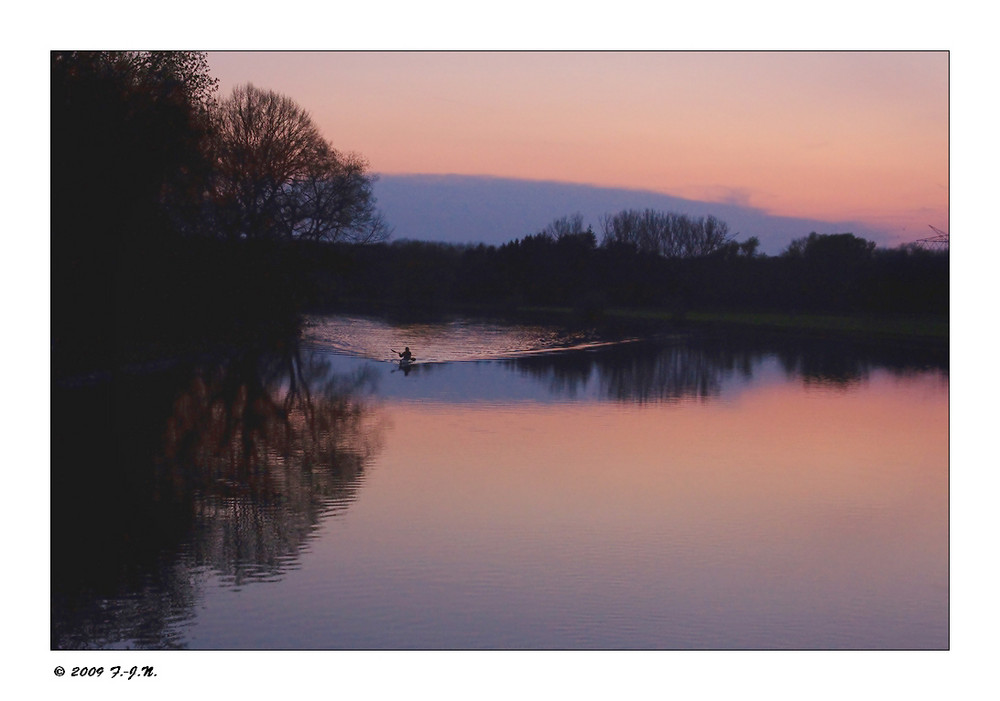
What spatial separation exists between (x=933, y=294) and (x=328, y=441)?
68.6ft

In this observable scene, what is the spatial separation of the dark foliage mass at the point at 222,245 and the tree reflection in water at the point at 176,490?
2.79 m

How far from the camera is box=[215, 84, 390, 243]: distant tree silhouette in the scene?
38.8 meters

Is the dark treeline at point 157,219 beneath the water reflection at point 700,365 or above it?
above

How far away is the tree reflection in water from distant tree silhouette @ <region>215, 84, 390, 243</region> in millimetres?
19742

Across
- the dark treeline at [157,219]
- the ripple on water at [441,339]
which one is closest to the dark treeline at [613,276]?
the ripple on water at [441,339]

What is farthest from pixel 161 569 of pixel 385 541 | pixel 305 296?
pixel 305 296

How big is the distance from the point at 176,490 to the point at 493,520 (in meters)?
3.34

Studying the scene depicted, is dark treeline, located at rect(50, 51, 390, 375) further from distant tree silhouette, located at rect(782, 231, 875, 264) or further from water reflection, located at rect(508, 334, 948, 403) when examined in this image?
distant tree silhouette, located at rect(782, 231, 875, 264)

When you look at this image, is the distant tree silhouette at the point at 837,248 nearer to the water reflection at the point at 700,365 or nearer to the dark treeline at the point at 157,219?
the water reflection at the point at 700,365

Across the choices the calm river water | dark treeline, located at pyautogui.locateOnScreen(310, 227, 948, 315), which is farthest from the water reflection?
dark treeline, located at pyautogui.locateOnScreen(310, 227, 948, 315)

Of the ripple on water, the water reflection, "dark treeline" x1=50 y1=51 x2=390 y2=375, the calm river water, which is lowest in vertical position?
the calm river water

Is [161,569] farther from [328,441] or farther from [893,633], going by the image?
[328,441]

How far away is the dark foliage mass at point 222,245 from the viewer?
18641mm

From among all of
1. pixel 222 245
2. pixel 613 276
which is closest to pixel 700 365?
pixel 222 245
